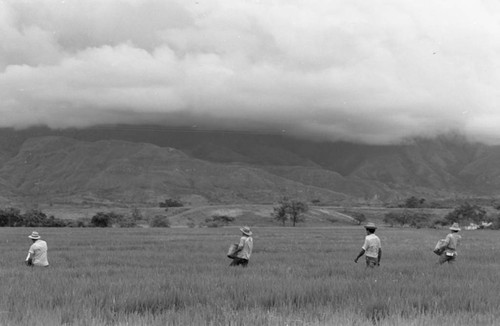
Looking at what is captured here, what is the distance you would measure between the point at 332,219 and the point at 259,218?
17.1 m

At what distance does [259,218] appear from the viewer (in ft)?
404

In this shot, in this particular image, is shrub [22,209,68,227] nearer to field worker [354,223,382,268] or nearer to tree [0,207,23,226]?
tree [0,207,23,226]

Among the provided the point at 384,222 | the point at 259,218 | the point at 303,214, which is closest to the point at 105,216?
the point at 259,218

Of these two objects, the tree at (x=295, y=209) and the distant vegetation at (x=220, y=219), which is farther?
the distant vegetation at (x=220, y=219)

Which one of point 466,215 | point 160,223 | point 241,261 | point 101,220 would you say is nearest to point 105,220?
point 101,220

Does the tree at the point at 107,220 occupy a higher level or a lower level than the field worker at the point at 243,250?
lower

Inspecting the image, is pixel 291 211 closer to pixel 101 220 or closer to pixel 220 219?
pixel 220 219

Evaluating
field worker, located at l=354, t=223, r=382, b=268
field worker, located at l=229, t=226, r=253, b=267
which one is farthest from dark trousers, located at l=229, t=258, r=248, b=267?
field worker, located at l=354, t=223, r=382, b=268

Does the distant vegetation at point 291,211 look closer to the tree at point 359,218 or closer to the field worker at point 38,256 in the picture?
the tree at point 359,218

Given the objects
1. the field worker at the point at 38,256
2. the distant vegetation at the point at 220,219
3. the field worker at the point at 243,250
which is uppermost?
the field worker at the point at 243,250

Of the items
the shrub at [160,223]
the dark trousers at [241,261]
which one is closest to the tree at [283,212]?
the shrub at [160,223]

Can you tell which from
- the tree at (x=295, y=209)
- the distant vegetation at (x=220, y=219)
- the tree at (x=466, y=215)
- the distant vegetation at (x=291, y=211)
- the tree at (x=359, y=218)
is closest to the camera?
the tree at (x=295, y=209)

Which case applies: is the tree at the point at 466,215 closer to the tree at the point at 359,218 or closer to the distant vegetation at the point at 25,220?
the tree at the point at 359,218

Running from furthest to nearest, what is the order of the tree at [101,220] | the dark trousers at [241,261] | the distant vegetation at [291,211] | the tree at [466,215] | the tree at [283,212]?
1. the tree at [466,215]
2. the tree at [283,212]
3. the distant vegetation at [291,211]
4. the tree at [101,220]
5. the dark trousers at [241,261]
